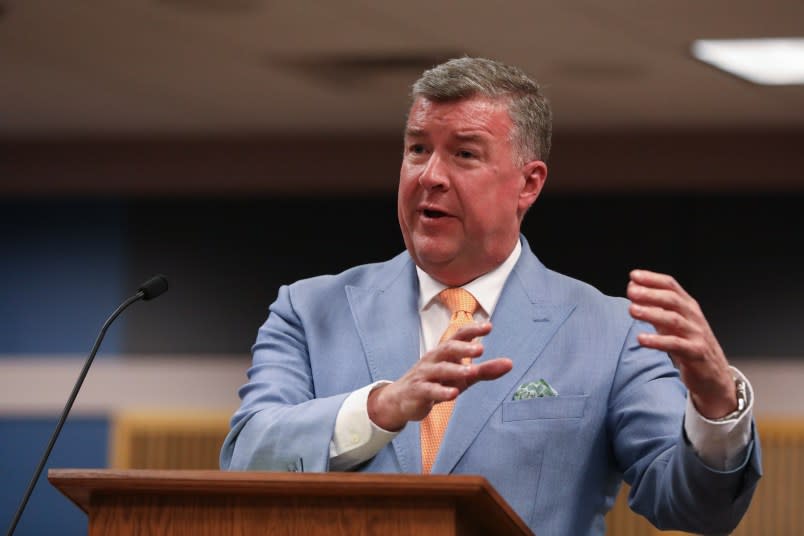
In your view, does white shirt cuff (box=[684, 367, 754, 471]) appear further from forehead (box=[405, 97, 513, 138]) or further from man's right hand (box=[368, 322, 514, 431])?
forehead (box=[405, 97, 513, 138])

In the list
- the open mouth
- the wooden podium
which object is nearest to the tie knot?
the open mouth

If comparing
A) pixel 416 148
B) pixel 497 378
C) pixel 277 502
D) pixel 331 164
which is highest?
pixel 331 164

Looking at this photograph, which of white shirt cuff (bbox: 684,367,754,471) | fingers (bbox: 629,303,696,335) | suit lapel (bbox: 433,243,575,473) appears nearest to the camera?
fingers (bbox: 629,303,696,335)

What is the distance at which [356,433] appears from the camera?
1.92 metres

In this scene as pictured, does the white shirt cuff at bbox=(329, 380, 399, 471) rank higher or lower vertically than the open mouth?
lower

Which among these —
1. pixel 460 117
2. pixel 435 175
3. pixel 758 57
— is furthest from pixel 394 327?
pixel 758 57

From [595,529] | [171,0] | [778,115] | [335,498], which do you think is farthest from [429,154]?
[778,115]

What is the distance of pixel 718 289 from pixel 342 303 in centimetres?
457

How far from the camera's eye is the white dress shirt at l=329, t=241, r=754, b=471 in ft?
5.90

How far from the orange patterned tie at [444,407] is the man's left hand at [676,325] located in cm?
37

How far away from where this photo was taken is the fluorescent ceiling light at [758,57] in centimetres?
520

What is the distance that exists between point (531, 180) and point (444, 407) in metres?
0.47

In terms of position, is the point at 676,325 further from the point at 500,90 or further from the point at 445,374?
the point at 500,90

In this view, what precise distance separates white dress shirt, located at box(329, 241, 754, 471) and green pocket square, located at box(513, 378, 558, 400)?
167 mm
